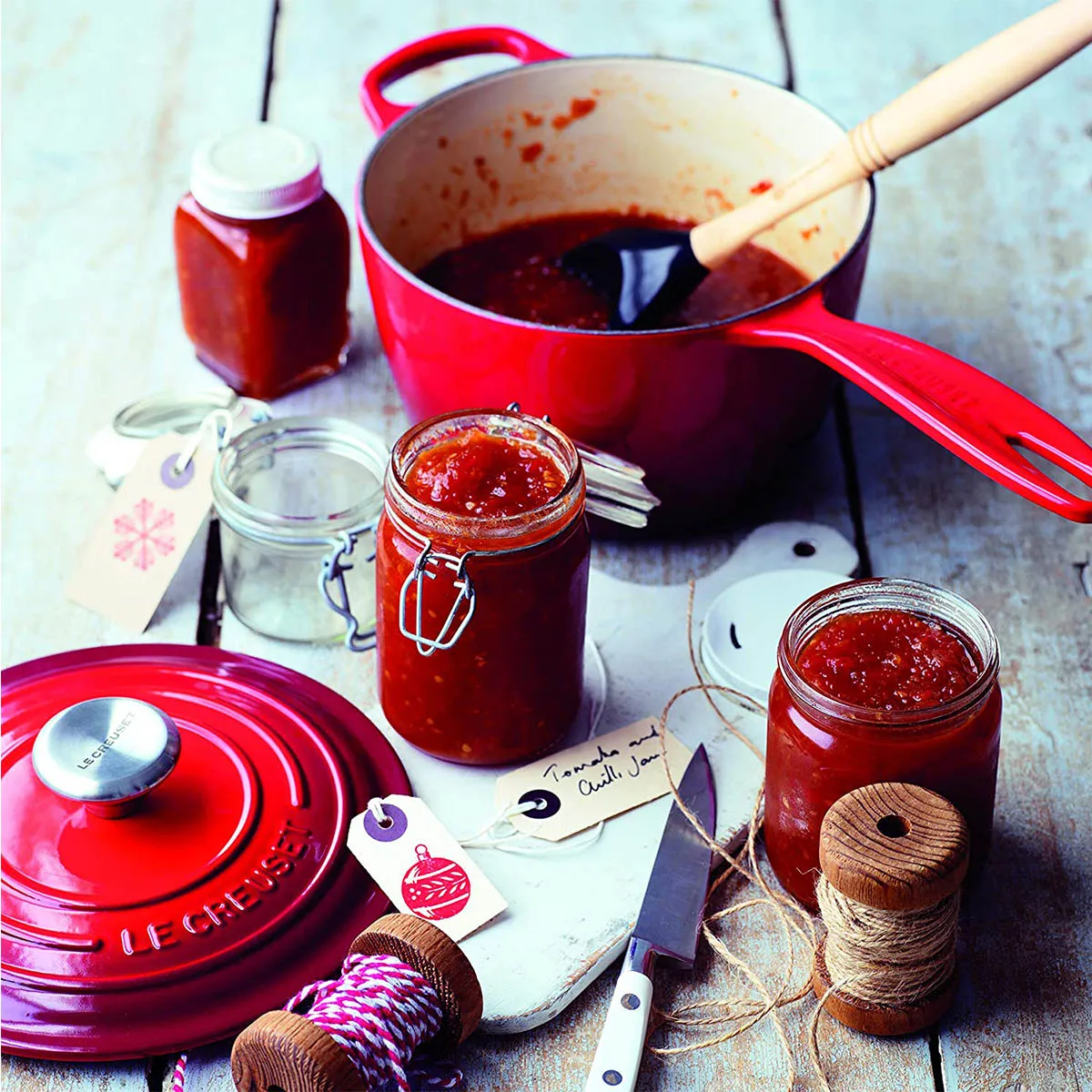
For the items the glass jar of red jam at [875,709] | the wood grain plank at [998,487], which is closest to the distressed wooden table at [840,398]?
the wood grain plank at [998,487]

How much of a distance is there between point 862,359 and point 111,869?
2.21 ft

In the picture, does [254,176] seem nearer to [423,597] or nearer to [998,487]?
[423,597]

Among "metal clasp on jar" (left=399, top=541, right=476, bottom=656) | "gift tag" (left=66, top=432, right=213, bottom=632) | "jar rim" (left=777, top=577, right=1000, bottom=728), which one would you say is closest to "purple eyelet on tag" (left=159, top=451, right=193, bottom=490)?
"gift tag" (left=66, top=432, right=213, bottom=632)

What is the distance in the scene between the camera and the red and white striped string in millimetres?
886

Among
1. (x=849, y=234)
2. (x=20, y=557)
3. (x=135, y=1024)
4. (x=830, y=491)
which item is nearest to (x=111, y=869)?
(x=135, y=1024)

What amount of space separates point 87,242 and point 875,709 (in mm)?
1143

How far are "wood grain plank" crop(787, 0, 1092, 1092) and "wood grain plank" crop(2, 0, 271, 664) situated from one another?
2.28 ft

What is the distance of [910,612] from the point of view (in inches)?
40.7

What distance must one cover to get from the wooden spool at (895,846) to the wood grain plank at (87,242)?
24.8 inches

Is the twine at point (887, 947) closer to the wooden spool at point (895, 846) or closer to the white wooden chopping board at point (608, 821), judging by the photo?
the wooden spool at point (895, 846)

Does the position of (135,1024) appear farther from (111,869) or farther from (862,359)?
(862,359)

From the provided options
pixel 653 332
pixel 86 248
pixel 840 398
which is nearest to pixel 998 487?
pixel 840 398

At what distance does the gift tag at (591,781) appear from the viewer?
3.64 feet

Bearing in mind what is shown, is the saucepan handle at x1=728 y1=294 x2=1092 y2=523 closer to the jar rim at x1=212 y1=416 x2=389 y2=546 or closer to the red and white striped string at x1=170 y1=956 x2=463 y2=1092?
the jar rim at x1=212 y1=416 x2=389 y2=546
